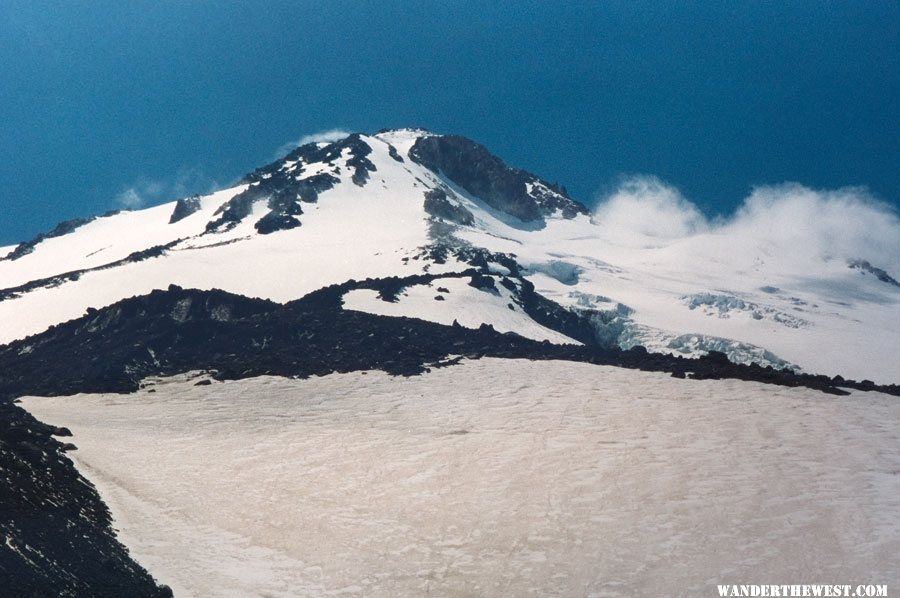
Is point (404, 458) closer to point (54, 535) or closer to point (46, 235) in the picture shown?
point (54, 535)

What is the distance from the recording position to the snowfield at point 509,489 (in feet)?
61.5

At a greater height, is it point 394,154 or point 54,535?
point 394,154

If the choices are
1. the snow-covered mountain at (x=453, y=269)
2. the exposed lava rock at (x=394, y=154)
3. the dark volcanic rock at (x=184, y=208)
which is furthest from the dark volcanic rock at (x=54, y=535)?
the exposed lava rock at (x=394, y=154)

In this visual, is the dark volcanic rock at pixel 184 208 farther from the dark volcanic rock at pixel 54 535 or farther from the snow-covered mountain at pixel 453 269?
the dark volcanic rock at pixel 54 535

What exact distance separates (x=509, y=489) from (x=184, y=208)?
15029cm

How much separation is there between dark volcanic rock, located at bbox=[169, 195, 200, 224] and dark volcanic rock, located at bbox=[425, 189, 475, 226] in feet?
158

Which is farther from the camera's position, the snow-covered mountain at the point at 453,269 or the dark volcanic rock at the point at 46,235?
the dark volcanic rock at the point at 46,235

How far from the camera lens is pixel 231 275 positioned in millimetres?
94188

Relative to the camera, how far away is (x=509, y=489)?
79.1 ft

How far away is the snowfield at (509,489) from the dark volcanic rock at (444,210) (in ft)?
358

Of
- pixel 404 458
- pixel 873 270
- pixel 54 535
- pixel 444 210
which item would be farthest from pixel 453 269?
pixel 873 270

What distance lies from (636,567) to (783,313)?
117 meters

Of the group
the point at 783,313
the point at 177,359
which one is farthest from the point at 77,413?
Result: the point at 783,313

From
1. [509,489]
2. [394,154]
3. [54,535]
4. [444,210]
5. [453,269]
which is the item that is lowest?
[54,535]
